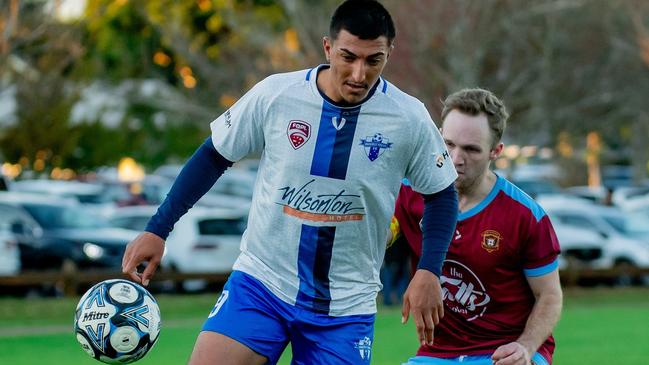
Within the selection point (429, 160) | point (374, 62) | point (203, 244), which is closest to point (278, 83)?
point (374, 62)

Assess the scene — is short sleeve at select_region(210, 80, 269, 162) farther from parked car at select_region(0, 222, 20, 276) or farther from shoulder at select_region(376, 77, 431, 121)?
parked car at select_region(0, 222, 20, 276)

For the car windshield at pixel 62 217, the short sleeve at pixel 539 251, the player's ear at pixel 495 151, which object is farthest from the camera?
the car windshield at pixel 62 217

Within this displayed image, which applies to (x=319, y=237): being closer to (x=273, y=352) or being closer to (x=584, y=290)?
(x=273, y=352)

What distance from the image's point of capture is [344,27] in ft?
19.3

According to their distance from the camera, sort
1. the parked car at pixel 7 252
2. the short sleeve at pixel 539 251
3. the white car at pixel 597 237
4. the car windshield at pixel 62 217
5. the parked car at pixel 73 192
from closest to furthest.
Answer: the short sleeve at pixel 539 251
the parked car at pixel 7 252
the car windshield at pixel 62 217
the white car at pixel 597 237
the parked car at pixel 73 192

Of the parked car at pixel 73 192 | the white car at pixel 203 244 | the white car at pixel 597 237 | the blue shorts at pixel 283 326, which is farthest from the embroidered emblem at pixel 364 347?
the parked car at pixel 73 192

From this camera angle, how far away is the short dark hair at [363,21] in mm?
5836

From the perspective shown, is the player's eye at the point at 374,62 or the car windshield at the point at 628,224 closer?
the player's eye at the point at 374,62

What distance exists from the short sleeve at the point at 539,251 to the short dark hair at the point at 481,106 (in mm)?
492

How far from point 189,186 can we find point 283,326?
0.76 metres

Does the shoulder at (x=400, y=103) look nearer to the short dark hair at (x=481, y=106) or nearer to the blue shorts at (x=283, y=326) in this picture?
the short dark hair at (x=481, y=106)

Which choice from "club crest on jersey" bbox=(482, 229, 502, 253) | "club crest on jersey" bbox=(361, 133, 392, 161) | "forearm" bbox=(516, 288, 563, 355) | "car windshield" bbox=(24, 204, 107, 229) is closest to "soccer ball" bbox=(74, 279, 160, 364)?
"club crest on jersey" bbox=(361, 133, 392, 161)

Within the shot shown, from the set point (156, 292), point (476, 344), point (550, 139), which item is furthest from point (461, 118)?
point (550, 139)

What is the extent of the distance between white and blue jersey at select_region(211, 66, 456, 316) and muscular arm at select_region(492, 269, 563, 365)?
68cm
